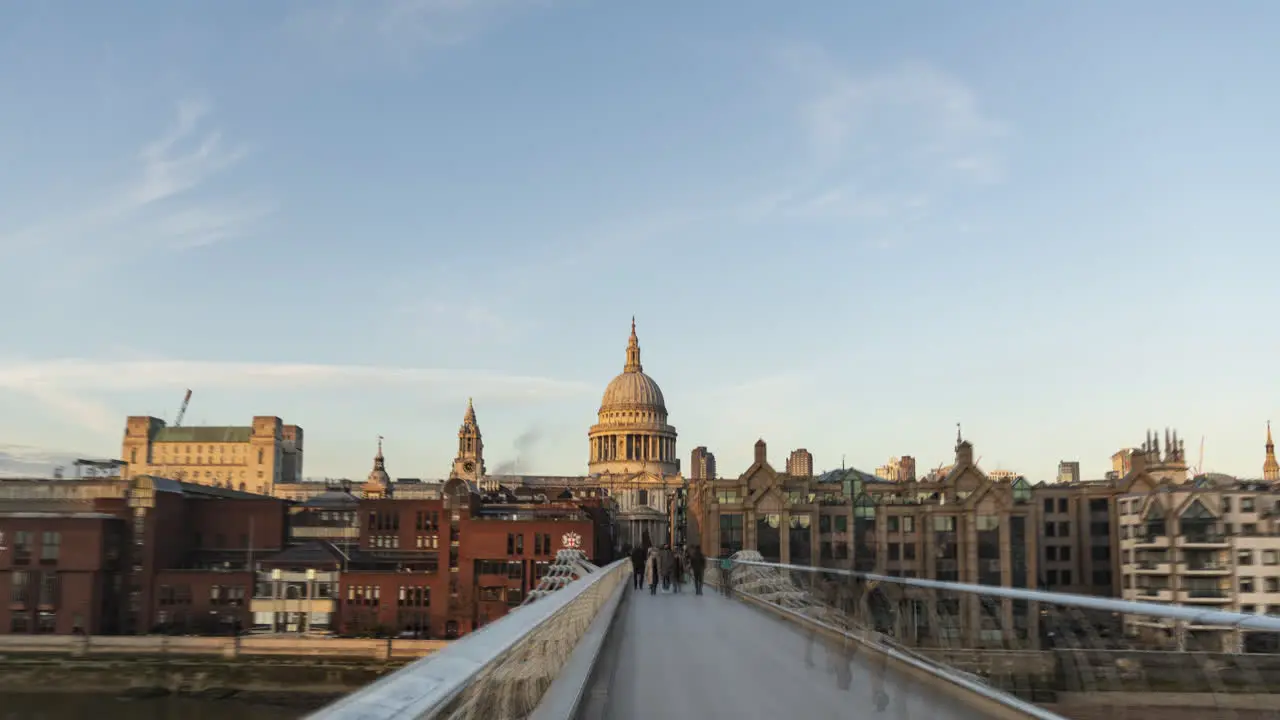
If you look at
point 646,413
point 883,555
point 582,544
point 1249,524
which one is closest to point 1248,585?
point 1249,524

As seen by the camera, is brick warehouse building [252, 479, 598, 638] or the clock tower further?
the clock tower

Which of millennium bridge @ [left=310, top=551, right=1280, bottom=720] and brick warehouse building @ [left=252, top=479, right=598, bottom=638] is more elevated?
millennium bridge @ [left=310, top=551, right=1280, bottom=720]

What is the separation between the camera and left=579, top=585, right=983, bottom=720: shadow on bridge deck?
891cm

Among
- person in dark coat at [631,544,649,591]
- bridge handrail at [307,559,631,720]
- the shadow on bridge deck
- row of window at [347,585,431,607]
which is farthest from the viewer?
row of window at [347,585,431,607]

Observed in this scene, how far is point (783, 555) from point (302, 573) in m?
37.1

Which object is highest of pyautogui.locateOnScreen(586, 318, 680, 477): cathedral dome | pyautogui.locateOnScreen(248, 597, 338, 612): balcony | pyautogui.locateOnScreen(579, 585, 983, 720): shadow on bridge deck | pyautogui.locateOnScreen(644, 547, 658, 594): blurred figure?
pyautogui.locateOnScreen(586, 318, 680, 477): cathedral dome

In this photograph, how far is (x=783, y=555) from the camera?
8275 cm

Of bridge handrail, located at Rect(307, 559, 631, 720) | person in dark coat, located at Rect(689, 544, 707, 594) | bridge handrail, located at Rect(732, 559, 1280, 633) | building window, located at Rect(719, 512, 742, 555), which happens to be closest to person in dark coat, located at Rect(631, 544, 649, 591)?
person in dark coat, located at Rect(689, 544, 707, 594)

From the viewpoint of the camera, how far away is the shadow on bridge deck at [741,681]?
891 cm

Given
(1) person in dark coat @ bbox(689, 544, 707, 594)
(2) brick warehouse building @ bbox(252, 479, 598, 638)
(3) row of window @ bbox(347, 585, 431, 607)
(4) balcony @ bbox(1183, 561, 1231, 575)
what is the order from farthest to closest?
1. (3) row of window @ bbox(347, 585, 431, 607)
2. (2) brick warehouse building @ bbox(252, 479, 598, 638)
3. (4) balcony @ bbox(1183, 561, 1231, 575)
4. (1) person in dark coat @ bbox(689, 544, 707, 594)

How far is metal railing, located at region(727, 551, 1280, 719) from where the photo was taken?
17.0 feet

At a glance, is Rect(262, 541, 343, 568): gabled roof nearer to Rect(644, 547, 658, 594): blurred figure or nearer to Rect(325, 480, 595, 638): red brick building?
Rect(325, 480, 595, 638): red brick building

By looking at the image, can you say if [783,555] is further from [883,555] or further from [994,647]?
[994,647]

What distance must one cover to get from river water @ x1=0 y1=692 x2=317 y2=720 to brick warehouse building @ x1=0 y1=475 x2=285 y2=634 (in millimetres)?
6190
